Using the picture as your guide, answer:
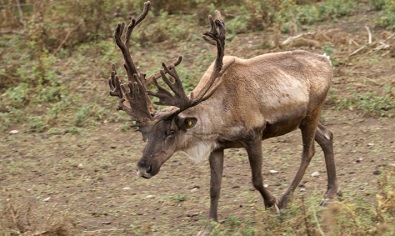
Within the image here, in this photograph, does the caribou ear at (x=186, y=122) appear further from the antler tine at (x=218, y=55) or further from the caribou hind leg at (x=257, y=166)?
the caribou hind leg at (x=257, y=166)

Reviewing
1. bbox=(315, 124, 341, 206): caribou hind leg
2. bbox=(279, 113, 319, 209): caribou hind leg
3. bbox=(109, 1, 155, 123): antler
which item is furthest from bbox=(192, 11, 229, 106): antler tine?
bbox=(315, 124, 341, 206): caribou hind leg

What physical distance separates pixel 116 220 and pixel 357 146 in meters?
3.05

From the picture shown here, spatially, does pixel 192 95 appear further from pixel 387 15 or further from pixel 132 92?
pixel 387 15

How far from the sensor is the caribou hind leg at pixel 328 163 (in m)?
9.07

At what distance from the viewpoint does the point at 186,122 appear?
8.27 meters

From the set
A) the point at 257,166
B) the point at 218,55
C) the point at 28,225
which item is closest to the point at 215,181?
the point at 257,166

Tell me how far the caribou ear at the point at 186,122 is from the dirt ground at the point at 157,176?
3.19ft

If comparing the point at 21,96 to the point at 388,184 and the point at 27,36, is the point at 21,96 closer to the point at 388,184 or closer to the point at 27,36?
the point at 27,36

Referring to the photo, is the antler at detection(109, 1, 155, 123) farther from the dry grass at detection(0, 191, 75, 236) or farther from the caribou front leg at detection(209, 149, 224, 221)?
the dry grass at detection(0, 191, 75, 236)

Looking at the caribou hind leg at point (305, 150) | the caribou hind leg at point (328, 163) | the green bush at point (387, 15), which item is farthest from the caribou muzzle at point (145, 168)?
the green bush at point (387, 15)

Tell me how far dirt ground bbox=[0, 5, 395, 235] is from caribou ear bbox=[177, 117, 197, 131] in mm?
972

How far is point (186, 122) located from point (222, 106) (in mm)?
375

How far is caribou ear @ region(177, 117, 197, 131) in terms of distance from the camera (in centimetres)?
826

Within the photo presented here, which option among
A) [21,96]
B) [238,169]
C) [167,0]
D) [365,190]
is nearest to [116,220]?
[238,169]
